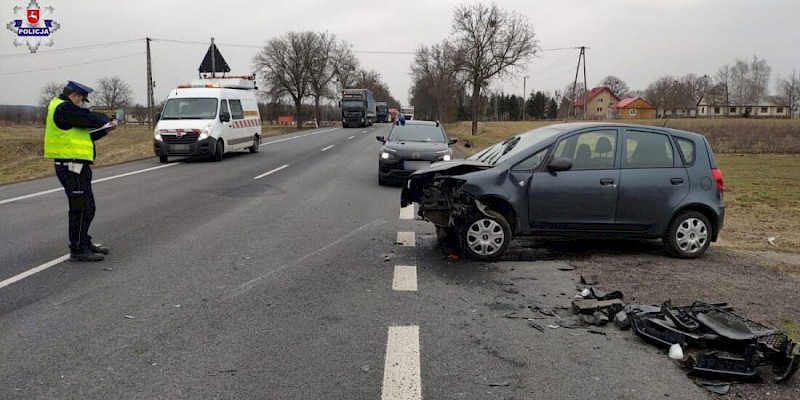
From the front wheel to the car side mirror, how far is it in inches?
32.5

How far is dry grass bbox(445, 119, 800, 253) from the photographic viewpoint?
9266 millimetres

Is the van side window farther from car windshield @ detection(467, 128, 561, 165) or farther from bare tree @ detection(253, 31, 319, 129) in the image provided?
bare tree @ detection(253, 31, 319, 129)

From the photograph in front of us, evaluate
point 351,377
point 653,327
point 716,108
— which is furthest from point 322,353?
point 716,108

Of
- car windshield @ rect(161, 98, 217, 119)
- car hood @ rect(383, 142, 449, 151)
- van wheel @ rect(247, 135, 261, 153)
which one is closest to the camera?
car hood @ rect(383, 142, 449, 151)

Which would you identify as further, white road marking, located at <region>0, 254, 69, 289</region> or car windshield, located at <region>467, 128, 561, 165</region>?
car windshield, located at <region>467, 128, 561, 165</region>

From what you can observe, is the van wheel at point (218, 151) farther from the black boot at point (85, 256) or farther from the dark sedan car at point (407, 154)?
the black boot at point (85, 256)

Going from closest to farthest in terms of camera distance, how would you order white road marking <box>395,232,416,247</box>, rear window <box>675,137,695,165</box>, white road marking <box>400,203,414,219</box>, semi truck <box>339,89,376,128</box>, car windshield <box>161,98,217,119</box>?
rear window <box>675,137,695,165</box>, white road marking <box>395,232,416,247</box>, white road marking <box>400,203,414,219</box>, car windshield <box>161,98,217,119</box>, semi truck <box>339,89,376,128</box>

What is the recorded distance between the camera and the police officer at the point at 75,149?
6.48 meters

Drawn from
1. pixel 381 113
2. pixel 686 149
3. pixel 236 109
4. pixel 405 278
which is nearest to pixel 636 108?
pixel 381 113

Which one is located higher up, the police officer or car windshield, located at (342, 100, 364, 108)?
car windshield, located at (342, 100, 364, 108)

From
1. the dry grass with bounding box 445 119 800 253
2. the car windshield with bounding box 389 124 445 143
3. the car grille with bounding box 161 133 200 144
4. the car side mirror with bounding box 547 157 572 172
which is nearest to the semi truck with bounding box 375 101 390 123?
the dry grass with bounding box 445 119 800 253

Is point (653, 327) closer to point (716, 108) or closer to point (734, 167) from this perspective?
point (734, 167)

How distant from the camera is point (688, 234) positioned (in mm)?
6980

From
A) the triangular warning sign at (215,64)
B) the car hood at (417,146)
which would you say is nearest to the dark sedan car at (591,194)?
the car hood at (417,146)
